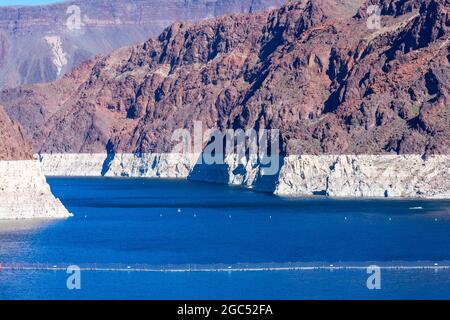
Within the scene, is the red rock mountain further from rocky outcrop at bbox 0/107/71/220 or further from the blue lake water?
the blue lake water

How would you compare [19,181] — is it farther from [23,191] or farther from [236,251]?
[236,251]

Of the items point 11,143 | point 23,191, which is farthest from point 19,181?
point 11,143

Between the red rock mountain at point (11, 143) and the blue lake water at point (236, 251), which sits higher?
the red rock mountain at point (11, 143)

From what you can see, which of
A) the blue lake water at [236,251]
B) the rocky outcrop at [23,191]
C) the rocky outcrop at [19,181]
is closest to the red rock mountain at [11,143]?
the rocky outcrop at [19,181]

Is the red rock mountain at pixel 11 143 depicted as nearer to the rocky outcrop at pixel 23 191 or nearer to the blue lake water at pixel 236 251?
the rocky outcrop at pixel 23 191

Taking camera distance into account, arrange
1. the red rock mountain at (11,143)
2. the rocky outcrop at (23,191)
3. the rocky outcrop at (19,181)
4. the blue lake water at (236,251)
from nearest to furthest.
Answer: the blue lake water at (236,251), the rocky outcrop at (23,191), the rocky outcrop at (19,181), the red rock mountain at (11,143)

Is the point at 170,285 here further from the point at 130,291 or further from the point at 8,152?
the point at 8,152
